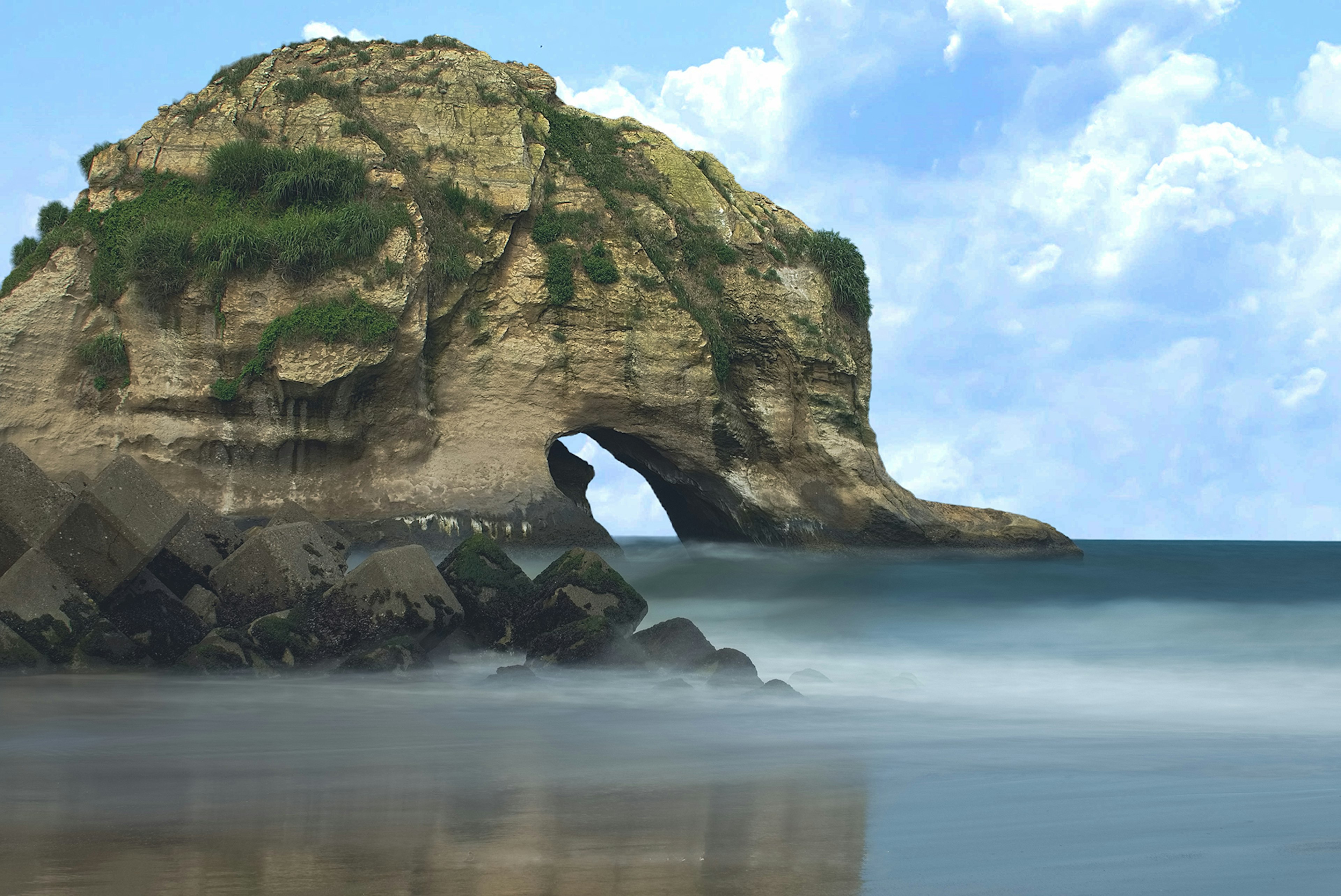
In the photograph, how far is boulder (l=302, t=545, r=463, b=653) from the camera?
34.5 feet

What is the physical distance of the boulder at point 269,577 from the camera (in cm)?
1118

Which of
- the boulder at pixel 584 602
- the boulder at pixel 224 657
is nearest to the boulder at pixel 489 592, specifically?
the boulder at pixel 584 602

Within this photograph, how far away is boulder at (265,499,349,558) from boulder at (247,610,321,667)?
113 inches

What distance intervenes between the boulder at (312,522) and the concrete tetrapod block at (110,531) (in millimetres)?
3374

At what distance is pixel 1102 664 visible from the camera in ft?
43.3

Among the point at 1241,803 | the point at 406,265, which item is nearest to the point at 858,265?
the point at 406,265

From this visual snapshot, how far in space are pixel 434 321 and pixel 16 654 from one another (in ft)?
37.2

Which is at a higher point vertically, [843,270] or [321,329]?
[843,270]

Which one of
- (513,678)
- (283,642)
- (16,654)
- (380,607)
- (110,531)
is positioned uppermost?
(110,531)

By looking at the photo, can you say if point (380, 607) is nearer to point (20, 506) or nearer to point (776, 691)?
point (20, 506)

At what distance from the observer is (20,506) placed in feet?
34.5

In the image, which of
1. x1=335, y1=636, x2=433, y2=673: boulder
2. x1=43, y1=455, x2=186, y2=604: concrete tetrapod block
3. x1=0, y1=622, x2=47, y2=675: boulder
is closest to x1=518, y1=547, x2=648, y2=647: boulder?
x1=335, y1=636, x2=433, y2=673: boulder

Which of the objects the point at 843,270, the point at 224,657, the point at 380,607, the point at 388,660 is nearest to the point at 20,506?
the point at 224,657

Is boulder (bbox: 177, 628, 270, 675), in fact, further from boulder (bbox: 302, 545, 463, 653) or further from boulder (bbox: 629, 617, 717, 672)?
boulder (bbox: 629, 617, 717, 672)
